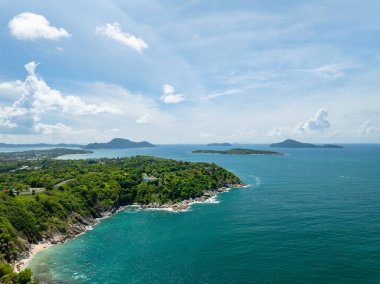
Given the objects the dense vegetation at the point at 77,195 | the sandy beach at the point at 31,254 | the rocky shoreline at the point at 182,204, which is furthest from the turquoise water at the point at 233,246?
the dense vegetation at the point at 77,195

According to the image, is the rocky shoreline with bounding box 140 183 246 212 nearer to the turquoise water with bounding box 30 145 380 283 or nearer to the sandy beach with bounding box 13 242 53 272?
the turquoise water with bounding box 30 145 380 283

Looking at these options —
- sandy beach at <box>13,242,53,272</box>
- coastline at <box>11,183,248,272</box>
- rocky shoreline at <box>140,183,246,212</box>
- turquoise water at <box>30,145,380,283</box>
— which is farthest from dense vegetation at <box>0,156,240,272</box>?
turquoise water at <box>30,145,380,283</box>

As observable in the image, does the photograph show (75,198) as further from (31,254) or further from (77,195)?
(31,254)

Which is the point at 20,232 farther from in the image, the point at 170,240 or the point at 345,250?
the point at 345,250

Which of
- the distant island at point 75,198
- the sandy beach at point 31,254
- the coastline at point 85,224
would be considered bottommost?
the sandy beach at point 31,254

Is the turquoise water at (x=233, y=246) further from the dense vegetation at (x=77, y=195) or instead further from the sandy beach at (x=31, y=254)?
the dense vegetation at (x=77, y=195)

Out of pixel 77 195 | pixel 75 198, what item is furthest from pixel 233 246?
pixel 77 195
